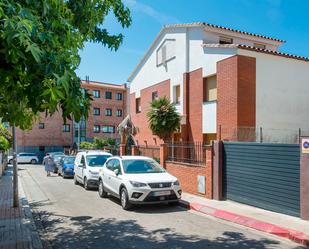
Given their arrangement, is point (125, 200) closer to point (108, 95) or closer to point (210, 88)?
point (210, 88)

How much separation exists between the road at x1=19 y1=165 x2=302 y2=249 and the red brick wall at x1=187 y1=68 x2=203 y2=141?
737cm

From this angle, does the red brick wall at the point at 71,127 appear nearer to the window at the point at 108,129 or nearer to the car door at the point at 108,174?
the window at the point at 108,129

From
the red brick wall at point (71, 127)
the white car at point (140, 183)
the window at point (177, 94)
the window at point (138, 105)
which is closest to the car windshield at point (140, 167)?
the white car at point (140, 183)

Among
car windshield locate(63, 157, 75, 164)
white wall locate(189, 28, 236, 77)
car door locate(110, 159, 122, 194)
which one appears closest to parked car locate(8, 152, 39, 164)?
car windshield locate(63, 157, 75, 164)

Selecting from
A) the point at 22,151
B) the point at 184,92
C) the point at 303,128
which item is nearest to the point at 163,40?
the point at 184,92

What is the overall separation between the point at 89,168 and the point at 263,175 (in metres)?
8.79

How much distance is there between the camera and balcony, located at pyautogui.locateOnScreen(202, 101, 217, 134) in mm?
16500

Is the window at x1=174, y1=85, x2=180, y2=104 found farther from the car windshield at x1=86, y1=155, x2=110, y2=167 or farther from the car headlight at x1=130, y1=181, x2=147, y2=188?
the car headlight at x1=130, y1=181, x2=147, y2=188

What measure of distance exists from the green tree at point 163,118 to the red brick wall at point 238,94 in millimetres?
2798

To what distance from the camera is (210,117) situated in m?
16.8

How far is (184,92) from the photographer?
19.0m

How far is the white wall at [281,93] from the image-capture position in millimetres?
15203

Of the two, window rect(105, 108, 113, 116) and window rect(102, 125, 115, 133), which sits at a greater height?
window rect(105, 108, 113, 116)

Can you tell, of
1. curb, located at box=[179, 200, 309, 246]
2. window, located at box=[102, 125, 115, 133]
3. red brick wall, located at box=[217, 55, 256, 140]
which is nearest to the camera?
curb, located at box=[179, 200, 309, 246]
